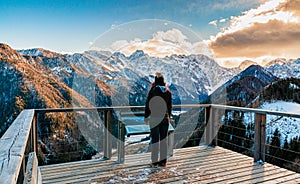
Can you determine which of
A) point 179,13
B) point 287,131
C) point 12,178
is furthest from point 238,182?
point 287,131

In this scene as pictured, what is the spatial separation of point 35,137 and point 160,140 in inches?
76.2

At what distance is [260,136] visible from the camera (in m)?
4.00

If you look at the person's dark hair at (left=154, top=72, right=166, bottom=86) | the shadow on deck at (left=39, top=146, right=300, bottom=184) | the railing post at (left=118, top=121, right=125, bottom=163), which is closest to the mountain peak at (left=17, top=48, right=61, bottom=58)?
the railing post at (left=118, top=121, right=125, bottom=163)

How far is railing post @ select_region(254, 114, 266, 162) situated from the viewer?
3959mm

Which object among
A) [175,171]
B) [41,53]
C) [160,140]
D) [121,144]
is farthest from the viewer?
[41,53]

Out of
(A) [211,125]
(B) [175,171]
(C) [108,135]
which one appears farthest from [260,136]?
(C) [108,135]

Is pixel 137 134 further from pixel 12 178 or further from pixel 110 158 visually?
pixel 12 178

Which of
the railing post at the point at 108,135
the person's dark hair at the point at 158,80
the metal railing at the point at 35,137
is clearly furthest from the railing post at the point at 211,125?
the railing post at the point at 108,135

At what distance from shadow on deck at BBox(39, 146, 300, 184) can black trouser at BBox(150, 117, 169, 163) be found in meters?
0.18

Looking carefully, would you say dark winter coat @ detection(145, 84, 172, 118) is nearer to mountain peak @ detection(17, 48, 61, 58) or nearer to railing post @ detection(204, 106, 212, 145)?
railing post @ detection(204, 106, 212, 145)

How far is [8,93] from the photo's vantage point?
1917 inches

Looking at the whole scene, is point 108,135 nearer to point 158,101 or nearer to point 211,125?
point 158,101

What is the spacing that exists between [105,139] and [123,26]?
399 centimetres

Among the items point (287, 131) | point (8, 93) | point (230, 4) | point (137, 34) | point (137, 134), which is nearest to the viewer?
point (137, 134)
